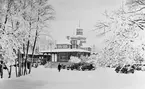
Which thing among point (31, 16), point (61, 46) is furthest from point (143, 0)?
point (61, 46)

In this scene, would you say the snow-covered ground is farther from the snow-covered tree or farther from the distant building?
the distant building

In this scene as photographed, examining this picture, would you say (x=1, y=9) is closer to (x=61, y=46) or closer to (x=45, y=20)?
(x=45, y=20)

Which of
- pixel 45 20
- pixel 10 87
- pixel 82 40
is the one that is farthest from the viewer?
pixel 82 40

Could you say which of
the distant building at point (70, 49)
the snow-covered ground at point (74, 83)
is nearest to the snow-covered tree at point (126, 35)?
the snow-covered ground at point (74, 83)

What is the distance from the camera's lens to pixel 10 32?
18016 mm

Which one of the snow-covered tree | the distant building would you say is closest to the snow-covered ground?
the snow-covered tree

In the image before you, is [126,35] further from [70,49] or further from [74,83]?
[70,49]

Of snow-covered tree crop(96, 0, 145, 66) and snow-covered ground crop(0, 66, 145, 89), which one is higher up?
snow-covered tree crop(96, 0, 145, 66)

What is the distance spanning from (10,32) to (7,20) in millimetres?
5446

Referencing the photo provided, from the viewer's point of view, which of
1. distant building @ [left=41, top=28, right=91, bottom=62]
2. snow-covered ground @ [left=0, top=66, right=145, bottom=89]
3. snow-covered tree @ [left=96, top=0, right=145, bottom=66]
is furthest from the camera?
distant building @ [left=41, top=28, right=91, bottom=62]

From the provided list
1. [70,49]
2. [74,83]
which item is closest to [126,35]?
[74,83]

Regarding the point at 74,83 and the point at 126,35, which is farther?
the point at 74,83

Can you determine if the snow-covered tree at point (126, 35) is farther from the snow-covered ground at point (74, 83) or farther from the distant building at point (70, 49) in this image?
the distant building at point (70, 49)

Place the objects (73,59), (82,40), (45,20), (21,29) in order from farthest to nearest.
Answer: (82,40) < (73,59) < (45,20) < (21,29)
